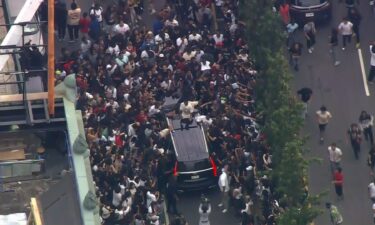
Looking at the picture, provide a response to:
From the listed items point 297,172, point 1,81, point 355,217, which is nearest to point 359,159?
point 355,217

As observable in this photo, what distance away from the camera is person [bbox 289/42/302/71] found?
159 ft

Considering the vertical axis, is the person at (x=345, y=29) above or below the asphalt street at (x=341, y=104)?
above

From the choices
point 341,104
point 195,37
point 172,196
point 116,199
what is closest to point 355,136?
point 341,104

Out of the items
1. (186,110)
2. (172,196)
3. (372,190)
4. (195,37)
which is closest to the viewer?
(372,190)

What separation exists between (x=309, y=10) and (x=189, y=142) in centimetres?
871

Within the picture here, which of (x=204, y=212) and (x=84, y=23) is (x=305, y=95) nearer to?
(x=204, y=212)

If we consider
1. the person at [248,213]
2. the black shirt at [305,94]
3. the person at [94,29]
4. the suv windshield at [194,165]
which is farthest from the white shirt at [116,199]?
the person at [94,29]

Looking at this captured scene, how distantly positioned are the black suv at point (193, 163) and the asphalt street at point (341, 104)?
303 cm

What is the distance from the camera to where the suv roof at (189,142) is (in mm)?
43656

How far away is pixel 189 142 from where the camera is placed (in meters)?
44.1

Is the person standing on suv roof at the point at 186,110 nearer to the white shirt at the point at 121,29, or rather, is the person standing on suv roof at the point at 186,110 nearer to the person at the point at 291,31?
the white shirt at the point at 121,29

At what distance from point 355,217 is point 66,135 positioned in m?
12.3

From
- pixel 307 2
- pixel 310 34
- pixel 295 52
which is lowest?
pixel 295 52

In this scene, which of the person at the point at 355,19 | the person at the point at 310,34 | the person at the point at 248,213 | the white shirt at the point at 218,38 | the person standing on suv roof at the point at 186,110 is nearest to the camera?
the person at the point at 248,213
